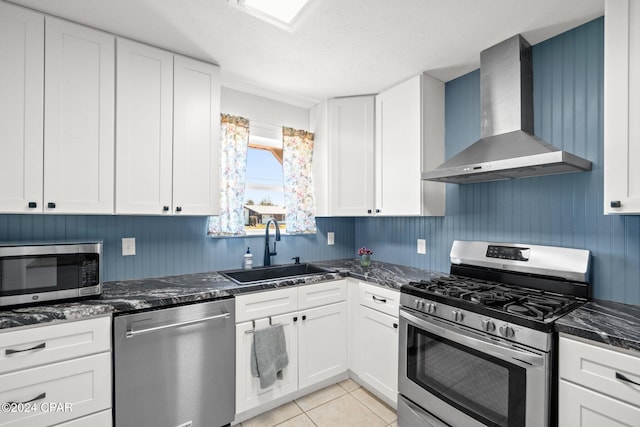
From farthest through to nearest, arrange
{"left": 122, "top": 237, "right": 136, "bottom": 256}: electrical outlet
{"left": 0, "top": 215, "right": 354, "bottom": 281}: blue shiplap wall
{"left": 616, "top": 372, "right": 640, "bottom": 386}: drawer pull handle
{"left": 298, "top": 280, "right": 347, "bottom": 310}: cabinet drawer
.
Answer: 1. {"left": 298, "top": 280, "right": 347, "bottom": 310}: cabinet drawer
2. {"left": 122, "top": 237, "right": 136, "bottom": 256}: electrical outlet
3. {"left": 0, "top": 215, "right": 354, "bottom": 281}: blue shiplap wall
4. {"left": 616, "top": 372, "right": 640, "bottom": 386}: drawer pull handle

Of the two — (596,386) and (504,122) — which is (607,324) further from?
(504,122)

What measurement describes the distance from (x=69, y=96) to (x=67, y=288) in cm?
107

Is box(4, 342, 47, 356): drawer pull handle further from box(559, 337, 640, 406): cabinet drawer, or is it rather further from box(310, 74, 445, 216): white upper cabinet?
box(559, 337, 640, 406): cabinet drawer

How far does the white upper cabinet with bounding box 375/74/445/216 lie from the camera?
2299mm

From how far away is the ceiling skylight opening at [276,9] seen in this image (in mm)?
1521

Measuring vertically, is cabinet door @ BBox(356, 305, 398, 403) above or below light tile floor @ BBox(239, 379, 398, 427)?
above

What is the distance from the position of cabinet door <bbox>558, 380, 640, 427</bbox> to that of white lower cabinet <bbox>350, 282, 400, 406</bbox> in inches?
36.3

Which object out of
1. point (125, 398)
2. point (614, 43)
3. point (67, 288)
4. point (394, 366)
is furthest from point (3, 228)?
point (614, 43)

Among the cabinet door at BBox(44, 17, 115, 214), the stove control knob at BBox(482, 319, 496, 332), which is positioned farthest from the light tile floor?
the cabinet door at BBox(44, 17, 115, 214)

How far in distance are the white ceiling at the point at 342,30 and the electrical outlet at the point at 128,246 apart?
1320 millimetres

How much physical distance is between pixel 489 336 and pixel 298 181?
1.99 meters

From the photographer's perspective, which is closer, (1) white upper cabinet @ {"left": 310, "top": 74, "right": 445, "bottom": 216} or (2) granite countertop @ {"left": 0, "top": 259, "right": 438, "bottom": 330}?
(2) granite countertop @ {"left": 0, "top": 259, "right": 438, "bottom": 330}

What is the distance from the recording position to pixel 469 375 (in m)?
1.55

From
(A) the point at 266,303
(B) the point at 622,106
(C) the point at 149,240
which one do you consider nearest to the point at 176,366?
(A) the point at 266,303
